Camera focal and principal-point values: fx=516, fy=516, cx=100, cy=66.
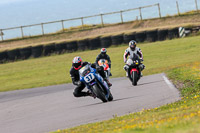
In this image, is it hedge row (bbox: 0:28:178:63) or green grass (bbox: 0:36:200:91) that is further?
hedge row (bbox: 0:28:178:63)

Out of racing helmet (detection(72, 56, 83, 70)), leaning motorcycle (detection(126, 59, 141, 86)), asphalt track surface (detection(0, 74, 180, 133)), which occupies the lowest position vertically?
asphalt track surface (detection(0, 74, 180, 133))

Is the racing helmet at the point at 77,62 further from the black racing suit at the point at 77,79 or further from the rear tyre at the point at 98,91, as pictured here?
the rear tyre at the point at 98,91

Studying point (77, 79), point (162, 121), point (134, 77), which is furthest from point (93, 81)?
point (162, 121)

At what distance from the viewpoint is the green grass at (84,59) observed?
28.0 meters

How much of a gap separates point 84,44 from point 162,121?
3015cm

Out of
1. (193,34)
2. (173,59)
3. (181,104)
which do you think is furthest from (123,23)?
(181,104)

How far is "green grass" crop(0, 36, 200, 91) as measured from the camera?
28047mm

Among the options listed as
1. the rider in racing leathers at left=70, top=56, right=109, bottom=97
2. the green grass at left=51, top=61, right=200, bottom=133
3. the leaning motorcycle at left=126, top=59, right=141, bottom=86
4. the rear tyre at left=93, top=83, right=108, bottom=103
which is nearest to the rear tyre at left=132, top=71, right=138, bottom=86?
the leaning motorcycle at left=126, top=59, right=141, bottom=86

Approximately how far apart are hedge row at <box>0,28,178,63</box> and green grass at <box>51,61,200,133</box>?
22376mm

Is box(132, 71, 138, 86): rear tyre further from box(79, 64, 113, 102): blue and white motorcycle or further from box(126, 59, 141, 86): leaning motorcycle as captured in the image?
box(79, 64, 113, 102): blue and white motorcycle

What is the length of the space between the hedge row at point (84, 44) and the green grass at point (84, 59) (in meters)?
0.60

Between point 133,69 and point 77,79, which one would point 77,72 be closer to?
point 77,79

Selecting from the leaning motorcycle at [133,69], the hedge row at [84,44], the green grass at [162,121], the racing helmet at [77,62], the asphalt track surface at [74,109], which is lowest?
the asphalt track surface at [74,109]

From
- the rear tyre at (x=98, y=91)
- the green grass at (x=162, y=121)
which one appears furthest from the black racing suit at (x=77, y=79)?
the green grass at (x=162, y=121)
